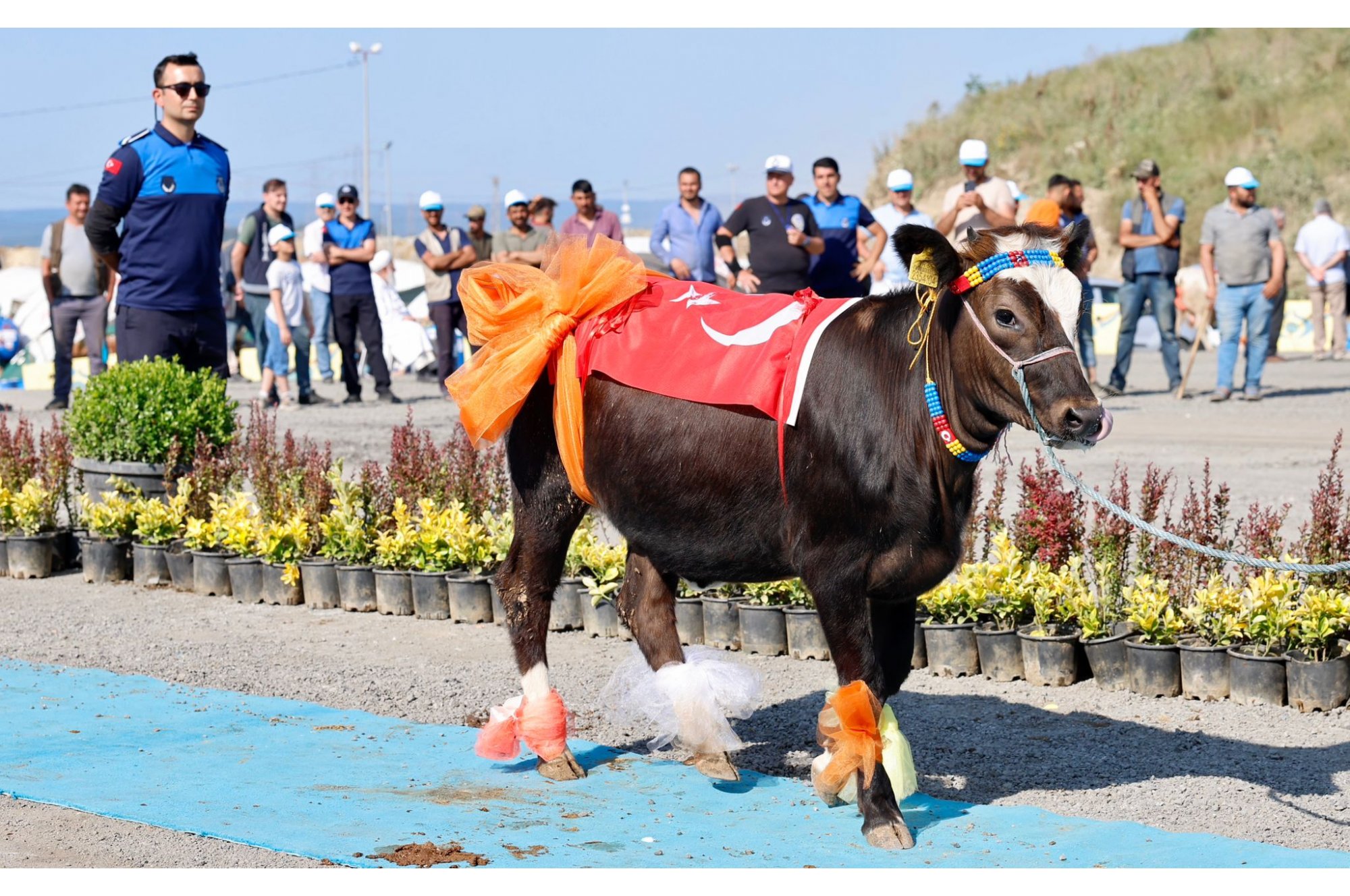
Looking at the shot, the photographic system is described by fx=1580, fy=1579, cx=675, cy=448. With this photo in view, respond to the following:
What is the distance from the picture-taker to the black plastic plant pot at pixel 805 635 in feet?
24.4

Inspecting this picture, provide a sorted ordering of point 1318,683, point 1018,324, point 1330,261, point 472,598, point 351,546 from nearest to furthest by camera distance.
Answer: point 1018,324
point 1318,683
point 472,598
point 351,546
point 1330,261

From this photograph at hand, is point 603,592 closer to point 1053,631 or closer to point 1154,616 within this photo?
point 1053,631

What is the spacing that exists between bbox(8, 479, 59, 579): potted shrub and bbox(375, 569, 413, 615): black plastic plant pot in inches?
99.1

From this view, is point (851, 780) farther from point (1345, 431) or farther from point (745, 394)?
point (1345, 431)

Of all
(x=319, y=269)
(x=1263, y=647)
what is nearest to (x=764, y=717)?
(x=1263, y=647)

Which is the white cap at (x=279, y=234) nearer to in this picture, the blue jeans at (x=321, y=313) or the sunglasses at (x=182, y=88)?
the blue jeans at (x=321, y=313)

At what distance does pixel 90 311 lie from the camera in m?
17.8

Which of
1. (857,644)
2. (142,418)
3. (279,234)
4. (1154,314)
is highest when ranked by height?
(279,234)

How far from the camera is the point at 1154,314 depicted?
17625mm

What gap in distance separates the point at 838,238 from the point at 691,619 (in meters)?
7.06

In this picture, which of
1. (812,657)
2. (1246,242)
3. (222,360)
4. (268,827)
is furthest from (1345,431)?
(268,827)

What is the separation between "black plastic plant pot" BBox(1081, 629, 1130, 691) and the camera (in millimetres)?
6840

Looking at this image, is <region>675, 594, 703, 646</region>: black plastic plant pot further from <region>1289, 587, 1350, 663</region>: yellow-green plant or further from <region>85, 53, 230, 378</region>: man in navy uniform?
<region>85, 53, 230, 378</region>: man in navy uniform

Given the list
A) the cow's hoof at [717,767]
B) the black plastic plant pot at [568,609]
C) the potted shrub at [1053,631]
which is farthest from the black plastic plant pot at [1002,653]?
the black plastic plant pot at [568,609]
